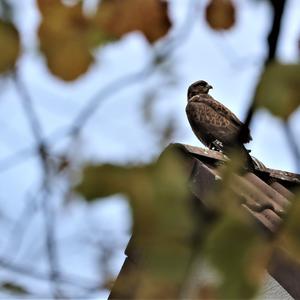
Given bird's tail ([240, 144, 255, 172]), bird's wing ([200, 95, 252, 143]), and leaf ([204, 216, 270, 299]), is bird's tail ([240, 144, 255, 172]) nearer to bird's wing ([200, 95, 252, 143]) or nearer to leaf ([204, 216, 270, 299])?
bird's wing ([200, 95, 252, 143])

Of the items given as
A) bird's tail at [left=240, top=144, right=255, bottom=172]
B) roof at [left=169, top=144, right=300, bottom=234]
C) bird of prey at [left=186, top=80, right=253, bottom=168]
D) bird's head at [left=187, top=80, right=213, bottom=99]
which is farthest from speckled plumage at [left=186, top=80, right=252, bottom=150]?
roof at [left=169, top=144, right=300, bottom=234]

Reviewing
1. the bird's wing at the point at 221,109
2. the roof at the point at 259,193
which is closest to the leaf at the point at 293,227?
the roof at the point at 259,193

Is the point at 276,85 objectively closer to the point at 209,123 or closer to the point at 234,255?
the point at 234,255

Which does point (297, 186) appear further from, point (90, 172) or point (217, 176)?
point (90, 172)

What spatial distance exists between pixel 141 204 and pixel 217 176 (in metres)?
2.01

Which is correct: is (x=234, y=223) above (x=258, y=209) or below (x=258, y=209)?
below

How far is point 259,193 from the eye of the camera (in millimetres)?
3881

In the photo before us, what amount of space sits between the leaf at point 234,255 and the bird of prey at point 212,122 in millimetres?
3846

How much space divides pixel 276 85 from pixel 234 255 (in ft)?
1.34

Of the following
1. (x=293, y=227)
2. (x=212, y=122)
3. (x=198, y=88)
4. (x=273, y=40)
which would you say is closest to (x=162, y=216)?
(x=293, y=227)

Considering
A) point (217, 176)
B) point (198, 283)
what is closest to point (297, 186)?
point (217, 176)

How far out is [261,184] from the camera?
13.7 feet

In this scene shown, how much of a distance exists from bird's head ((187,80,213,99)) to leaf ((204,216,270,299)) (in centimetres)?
608

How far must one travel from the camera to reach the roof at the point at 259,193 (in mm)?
3512
